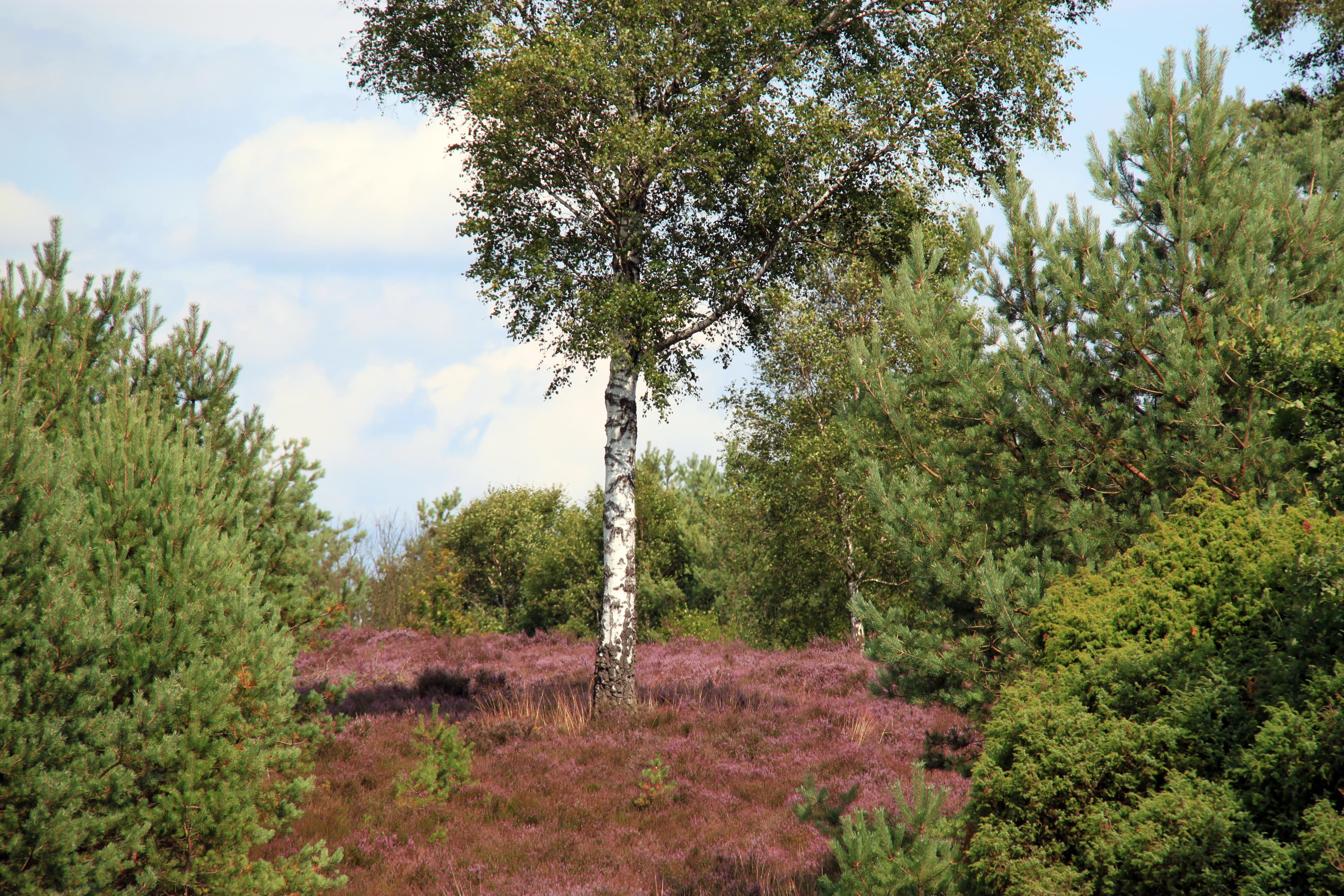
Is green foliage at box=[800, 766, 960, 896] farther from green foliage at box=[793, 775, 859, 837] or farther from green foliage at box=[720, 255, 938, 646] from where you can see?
green foliage at box=[720, 255, 938, 646]

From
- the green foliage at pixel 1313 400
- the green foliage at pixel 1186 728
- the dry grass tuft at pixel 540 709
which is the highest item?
the green foliage at pixel 1313 400

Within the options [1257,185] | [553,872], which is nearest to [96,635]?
[553,872]

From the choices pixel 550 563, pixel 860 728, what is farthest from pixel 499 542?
pixel 860 728

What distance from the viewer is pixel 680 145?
1370 centimetres

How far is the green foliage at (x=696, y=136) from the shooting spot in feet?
43.8

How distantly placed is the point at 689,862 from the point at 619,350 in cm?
722

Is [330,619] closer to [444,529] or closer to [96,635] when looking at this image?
[96,635]

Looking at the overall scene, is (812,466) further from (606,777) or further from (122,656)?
(122,656)

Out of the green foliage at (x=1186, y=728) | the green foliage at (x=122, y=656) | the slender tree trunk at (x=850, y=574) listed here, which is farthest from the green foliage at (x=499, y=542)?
the green foliage at (x=1186, y=728)

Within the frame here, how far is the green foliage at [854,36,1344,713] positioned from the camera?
6422 mm

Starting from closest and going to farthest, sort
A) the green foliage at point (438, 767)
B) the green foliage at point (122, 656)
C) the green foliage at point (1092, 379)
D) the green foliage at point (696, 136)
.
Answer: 1. the green foliage at point (122, 656)
2. the green foliage at point (1092, 379)
3. the green foliage at point (438, 767)
4. the green foliage at point (696, 136)

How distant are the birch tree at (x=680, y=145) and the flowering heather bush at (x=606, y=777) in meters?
1.88

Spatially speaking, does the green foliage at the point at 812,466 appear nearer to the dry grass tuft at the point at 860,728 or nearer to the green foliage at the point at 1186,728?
the dry grass tuft at the point at 860,728

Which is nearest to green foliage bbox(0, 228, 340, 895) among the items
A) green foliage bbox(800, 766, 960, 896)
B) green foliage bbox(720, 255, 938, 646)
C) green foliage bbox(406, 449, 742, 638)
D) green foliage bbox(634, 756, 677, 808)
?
green foliage bbox(634, 756, 677, 808)
